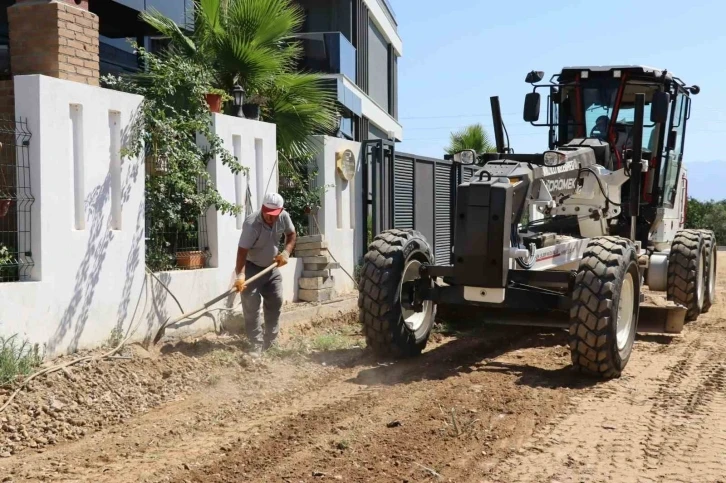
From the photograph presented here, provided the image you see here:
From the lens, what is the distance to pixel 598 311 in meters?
7.46

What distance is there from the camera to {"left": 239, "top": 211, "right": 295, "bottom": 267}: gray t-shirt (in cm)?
902

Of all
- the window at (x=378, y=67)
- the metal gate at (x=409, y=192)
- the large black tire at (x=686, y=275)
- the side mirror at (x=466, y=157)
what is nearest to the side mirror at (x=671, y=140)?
the large black tire at (x=686, y=275)

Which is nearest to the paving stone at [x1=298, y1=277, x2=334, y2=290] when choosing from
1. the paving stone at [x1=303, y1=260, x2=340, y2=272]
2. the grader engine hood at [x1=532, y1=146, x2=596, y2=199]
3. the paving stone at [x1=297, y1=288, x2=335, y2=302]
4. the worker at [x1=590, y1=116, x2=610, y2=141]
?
the paving stone at [x1=297, y1=288, x2=335, y2=302]

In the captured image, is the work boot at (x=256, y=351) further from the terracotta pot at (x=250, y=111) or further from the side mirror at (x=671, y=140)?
the side mirror at (x=671, y=140)

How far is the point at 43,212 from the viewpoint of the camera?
24.6 feet

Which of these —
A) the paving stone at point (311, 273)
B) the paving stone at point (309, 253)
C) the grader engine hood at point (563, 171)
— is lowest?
the paving stone at point (311, 273)

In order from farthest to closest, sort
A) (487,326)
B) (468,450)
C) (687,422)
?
(487,326), (687,422), (468,450)

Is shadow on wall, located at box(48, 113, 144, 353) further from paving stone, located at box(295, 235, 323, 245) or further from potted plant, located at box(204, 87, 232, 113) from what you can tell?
paving stone, located at box(295, 235, 323, 245)

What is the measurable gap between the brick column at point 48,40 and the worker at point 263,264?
225cm

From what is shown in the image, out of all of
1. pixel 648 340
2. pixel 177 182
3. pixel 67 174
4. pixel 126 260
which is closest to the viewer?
pixel 67 174

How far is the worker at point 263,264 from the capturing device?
902cm

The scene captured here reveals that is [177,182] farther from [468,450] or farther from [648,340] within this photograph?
[648,340]

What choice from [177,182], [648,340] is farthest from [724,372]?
[177,182]

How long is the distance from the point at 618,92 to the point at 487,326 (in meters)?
3.40
